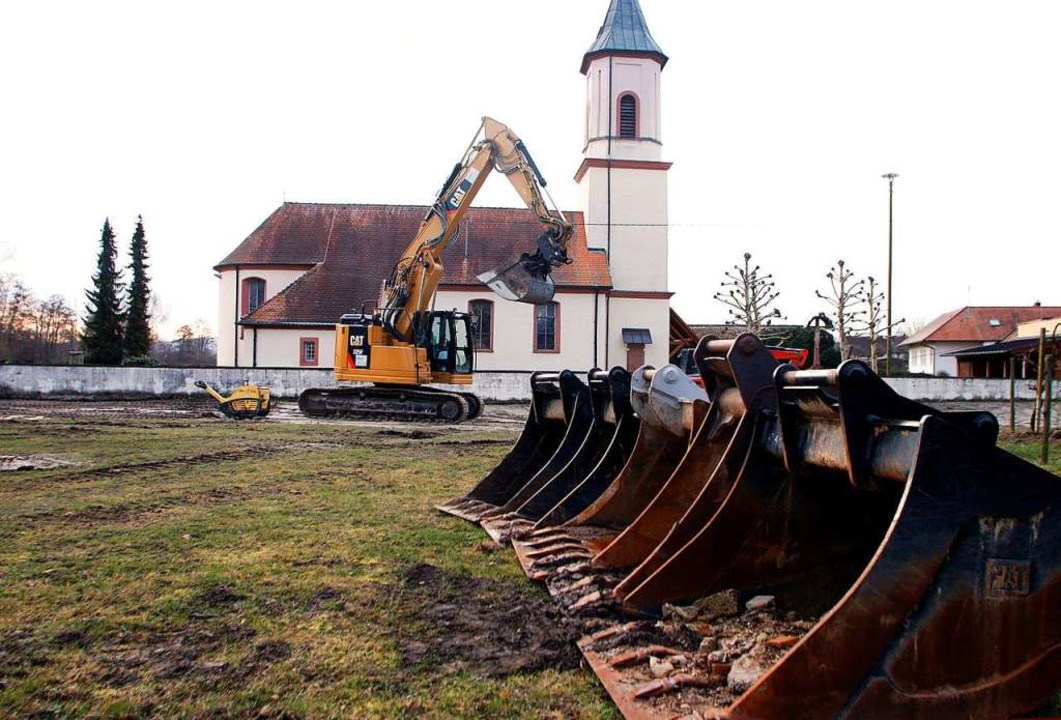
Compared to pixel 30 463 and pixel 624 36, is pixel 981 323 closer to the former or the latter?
pixel 624 36

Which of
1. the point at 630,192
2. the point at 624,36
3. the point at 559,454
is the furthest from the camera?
the point at 624,36

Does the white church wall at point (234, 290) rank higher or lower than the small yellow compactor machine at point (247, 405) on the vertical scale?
higher

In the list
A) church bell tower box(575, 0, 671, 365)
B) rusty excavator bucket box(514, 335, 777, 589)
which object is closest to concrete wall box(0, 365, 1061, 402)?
church bell tower box(575, 0, 671, 365)

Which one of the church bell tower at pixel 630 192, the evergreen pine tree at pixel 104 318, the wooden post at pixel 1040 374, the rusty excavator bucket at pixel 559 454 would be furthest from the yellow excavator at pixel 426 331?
the evergreen pine tree at pixel 104 318

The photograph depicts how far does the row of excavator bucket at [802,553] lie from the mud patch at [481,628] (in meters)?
0.15

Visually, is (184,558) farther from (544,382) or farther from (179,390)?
(179,390)

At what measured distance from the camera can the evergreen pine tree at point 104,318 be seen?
55156 mm

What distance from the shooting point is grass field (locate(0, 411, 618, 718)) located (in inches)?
141

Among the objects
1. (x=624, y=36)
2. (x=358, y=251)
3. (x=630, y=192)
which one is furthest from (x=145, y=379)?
(x=624, y=36)

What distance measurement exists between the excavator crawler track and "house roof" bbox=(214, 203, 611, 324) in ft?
47.3

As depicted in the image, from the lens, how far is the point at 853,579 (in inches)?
170

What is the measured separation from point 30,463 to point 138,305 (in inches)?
1981

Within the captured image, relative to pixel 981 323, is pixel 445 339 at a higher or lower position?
lower

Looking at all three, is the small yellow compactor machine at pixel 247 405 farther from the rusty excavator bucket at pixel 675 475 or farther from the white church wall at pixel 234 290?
the white church wall at pixel 234 290
